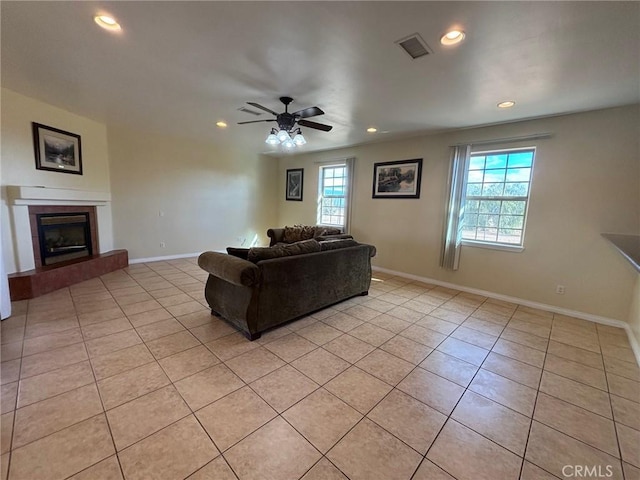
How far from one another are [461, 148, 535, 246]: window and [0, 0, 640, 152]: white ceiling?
0.62 metres

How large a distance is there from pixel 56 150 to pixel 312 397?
5.02 metres

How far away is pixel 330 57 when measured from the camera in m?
2.25

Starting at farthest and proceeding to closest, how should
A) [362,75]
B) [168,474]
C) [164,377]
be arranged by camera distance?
[362,75], [164,377], [168,474]

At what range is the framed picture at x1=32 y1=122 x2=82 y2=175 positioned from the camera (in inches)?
142

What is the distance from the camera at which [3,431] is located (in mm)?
1485

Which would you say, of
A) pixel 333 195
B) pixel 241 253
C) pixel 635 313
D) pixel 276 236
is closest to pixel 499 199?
pixel 635 313

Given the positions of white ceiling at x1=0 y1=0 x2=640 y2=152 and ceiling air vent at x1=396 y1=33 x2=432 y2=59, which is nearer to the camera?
white ceiling at x1=0 y1=0 x2=640 y2=152

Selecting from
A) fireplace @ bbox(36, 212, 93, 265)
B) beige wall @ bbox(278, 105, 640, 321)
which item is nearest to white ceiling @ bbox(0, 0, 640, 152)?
beige wall @ bbox(278, 105, 640, 321)

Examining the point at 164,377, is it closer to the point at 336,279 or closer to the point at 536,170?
the point at 336,279

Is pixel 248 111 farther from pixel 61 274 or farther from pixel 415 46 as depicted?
pixel 61 274

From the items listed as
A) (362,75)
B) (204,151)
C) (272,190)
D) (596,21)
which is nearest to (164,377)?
(362,75)

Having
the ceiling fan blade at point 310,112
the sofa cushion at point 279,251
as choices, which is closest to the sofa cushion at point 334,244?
the sofa cushion at point 279,251

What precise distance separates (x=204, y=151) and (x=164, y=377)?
518 centimetres

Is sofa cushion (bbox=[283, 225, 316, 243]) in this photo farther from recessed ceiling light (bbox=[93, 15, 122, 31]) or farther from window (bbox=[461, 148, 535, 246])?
recessed ceiling light (bbox=[93, 15, 122, 31])
